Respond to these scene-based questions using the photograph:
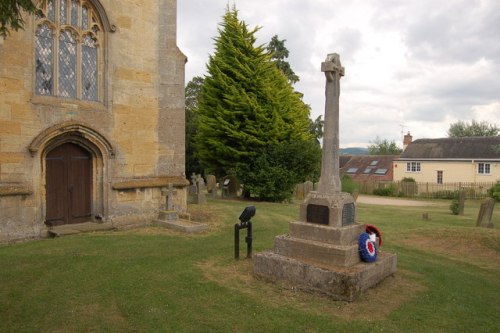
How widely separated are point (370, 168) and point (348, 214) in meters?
45.5

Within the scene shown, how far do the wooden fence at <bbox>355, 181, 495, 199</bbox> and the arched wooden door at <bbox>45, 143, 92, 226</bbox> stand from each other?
30.2 metres

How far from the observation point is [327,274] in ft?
21.8

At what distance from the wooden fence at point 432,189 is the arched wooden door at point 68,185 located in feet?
99.0

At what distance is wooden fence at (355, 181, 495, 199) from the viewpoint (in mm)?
33750

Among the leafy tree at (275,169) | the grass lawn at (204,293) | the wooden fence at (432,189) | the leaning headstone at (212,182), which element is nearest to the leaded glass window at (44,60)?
the grass lawn at (204,293)

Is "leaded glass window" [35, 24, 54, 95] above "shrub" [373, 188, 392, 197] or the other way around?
above

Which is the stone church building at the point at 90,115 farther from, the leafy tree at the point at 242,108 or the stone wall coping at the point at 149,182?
the leafy tree at the point at 242,108

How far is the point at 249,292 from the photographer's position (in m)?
6.84

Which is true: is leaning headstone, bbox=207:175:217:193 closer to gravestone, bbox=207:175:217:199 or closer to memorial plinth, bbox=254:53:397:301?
gravestone, bbox=207:175:217:199

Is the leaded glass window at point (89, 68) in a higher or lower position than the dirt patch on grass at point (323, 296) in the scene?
higher

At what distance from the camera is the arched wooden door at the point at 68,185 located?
1175 centimetres

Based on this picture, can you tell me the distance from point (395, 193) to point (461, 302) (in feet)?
103

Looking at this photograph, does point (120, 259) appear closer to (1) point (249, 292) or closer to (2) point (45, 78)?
(1) point (249, 292)

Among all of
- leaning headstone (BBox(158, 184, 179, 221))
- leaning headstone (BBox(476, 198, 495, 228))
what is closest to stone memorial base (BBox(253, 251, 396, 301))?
leaning headstone (BBox(158, 184, 179, 221))
